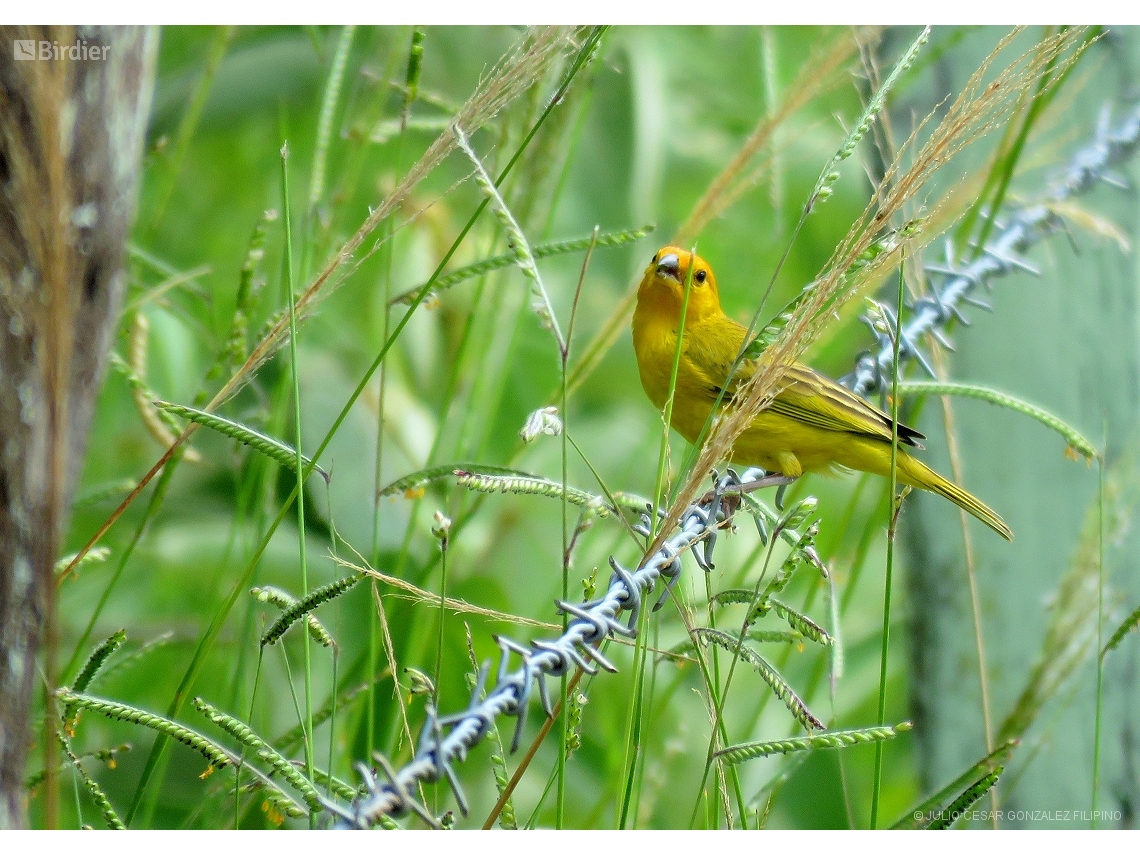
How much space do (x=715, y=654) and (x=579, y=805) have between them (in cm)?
183

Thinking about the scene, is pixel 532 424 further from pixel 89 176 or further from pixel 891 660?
pixel 891 660

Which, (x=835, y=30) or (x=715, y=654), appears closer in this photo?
(x=715, y=654)

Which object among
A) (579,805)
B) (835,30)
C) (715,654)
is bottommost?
(579,805)

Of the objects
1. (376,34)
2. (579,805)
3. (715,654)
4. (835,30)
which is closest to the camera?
(715,654)

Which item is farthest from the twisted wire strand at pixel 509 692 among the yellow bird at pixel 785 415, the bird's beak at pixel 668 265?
the bird's beak at pixel 668 265

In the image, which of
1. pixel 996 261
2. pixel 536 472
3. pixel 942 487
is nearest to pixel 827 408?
pixel 942 487

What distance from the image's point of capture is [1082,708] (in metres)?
3.19

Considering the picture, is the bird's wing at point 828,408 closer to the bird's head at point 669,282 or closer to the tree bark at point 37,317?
the bird's head at point 669,282

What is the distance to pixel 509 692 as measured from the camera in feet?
3.59

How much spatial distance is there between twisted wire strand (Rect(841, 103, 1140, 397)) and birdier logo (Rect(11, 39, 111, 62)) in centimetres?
147

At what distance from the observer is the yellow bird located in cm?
272

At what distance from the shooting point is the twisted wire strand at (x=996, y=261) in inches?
95.7

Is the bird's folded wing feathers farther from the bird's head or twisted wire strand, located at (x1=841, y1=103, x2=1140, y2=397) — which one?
the bird's head
